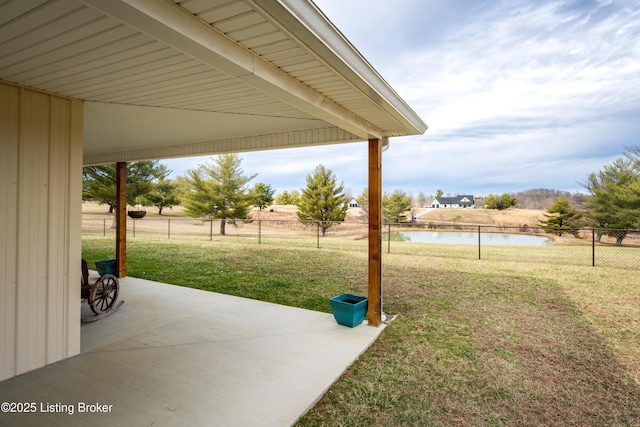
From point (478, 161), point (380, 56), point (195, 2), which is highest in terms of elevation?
point (380, 56)

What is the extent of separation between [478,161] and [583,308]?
3816cm

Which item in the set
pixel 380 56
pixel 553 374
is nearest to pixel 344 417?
pixel 553 374

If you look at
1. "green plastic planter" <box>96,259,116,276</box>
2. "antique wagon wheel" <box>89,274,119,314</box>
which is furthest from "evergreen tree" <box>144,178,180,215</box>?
"antique wagon wheel" <box>89,274,119,314</box>

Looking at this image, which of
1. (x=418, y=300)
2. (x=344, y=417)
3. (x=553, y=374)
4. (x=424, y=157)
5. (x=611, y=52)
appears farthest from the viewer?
(x=424, y=157)

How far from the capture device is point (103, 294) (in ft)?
12.6

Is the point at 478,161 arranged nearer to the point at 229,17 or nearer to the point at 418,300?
the point at 418,300

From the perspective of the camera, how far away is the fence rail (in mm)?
8914

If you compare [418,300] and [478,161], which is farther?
[478,161]

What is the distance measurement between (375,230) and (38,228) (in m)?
3.06

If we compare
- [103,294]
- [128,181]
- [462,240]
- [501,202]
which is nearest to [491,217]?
[501,202]

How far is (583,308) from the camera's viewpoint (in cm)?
443

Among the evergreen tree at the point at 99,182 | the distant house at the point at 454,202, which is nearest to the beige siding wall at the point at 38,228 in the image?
the evergreen tree at the point at 99,182

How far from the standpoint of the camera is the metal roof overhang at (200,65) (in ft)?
4.40

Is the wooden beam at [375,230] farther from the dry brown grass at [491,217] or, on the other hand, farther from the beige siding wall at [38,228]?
the dry brown grass at [491,217]
